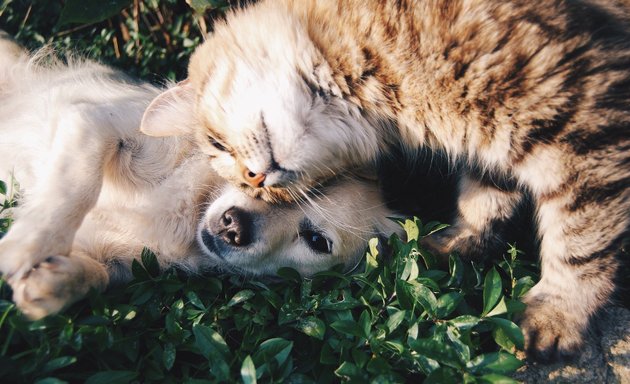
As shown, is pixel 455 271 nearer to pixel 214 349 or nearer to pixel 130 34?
pixel 214 349

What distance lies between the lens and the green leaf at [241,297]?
2455 millimetres

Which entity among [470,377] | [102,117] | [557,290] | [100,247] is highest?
[102,117]

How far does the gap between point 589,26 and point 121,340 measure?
2164 millimetres

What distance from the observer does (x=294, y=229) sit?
2932 millimetres

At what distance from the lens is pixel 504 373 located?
2.15 meters

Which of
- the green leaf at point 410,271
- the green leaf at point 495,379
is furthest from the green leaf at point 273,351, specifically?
the green leaf at point 495,379

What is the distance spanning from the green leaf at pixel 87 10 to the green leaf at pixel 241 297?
2065 mm

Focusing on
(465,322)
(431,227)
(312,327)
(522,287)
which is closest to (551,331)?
(522,287)

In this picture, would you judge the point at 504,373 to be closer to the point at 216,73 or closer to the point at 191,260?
the point at 191,260

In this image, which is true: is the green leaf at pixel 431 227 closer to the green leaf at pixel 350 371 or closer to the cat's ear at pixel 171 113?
the green leaf at pixel 350 371

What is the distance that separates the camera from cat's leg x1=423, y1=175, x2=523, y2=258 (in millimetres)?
2879

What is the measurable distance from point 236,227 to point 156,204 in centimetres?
48

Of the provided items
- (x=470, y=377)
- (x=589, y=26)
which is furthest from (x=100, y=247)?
(x=589, y=26)

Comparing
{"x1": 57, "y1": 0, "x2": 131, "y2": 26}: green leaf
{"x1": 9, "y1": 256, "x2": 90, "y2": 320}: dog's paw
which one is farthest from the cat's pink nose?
{"x1": 57, "y1": 0, "x2": 131, "y2": 26}: green leaf
